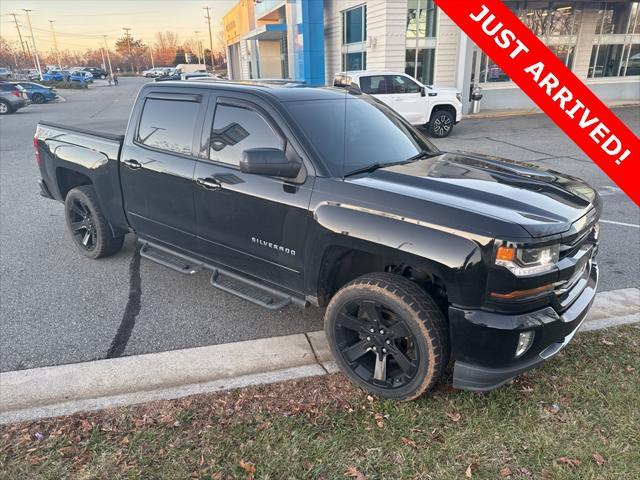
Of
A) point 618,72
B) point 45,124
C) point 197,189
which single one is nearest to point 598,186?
point 197,189

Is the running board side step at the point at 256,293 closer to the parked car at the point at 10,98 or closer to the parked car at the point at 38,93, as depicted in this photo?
the parked car at the point at 10,98

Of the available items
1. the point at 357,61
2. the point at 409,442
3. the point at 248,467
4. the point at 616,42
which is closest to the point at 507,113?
the point at 616,42

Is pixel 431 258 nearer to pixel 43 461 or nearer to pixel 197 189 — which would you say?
pixel 197 189

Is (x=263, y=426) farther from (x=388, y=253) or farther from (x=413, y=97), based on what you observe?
(x=413, y=97)

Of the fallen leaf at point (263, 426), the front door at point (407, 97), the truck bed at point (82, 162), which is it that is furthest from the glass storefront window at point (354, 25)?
the fallen leaf at point (263, 426)

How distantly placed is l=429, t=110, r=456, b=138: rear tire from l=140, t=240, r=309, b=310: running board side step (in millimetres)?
10245

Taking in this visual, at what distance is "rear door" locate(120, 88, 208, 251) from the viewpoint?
12.5ft

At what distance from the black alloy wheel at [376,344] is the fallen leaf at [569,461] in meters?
0.87

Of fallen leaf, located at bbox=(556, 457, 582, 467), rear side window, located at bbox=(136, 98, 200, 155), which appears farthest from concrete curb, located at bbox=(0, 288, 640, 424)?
rear side window, located at bbox=(136, 98, 200, 155)

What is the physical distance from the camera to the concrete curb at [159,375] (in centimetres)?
300

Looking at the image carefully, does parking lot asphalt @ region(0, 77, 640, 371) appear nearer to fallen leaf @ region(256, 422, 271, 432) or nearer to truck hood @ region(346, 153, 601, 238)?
fallen leaf @ region(256, 422, 271, 432)

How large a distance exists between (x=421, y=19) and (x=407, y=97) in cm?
585

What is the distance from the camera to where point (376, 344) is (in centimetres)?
293

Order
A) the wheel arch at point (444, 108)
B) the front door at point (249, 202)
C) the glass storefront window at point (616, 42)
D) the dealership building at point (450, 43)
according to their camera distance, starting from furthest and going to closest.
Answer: the glass storefront window at point (616, 42) → the dealership building at point (450, 43) → the wheel arch at point (444, 108) → the front door at point (249, 202)
